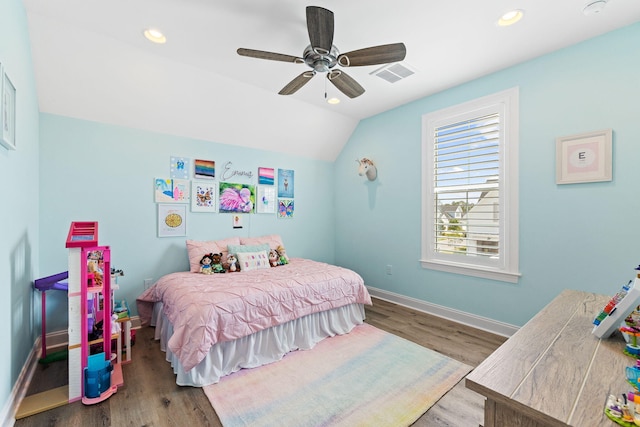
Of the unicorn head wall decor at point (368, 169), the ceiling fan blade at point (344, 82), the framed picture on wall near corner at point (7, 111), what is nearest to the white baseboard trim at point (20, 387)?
the framed picture on wall near corner at point (7, 111)

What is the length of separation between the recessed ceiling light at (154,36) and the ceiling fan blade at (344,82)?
144 centimetres

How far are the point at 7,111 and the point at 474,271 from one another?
4.05 metres

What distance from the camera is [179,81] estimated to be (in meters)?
2.88

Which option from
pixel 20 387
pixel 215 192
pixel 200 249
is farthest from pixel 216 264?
pixel 20 387

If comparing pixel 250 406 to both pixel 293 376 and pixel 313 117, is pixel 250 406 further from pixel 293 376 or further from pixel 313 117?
pixel 313 117

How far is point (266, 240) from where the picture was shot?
12.6ft

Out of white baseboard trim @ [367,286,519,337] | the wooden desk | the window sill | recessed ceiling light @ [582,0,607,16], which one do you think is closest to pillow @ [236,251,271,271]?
white baseboard trim @ [367,286,519,337]

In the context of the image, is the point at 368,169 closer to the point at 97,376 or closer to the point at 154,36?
the point at 154,36

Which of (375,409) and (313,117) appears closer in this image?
(375,409)

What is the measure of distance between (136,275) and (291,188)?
2.33 metres

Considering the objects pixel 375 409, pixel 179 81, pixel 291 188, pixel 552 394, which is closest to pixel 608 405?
pixel 552 394

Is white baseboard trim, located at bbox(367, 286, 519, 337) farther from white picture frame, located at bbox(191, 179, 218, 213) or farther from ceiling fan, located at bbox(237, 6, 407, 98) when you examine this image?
ceiling fan, located at bbox(237, 6, 407, 98)

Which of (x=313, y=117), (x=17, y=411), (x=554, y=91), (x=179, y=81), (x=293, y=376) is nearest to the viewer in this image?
(x=17, y=411)

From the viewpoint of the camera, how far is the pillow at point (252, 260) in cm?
328
